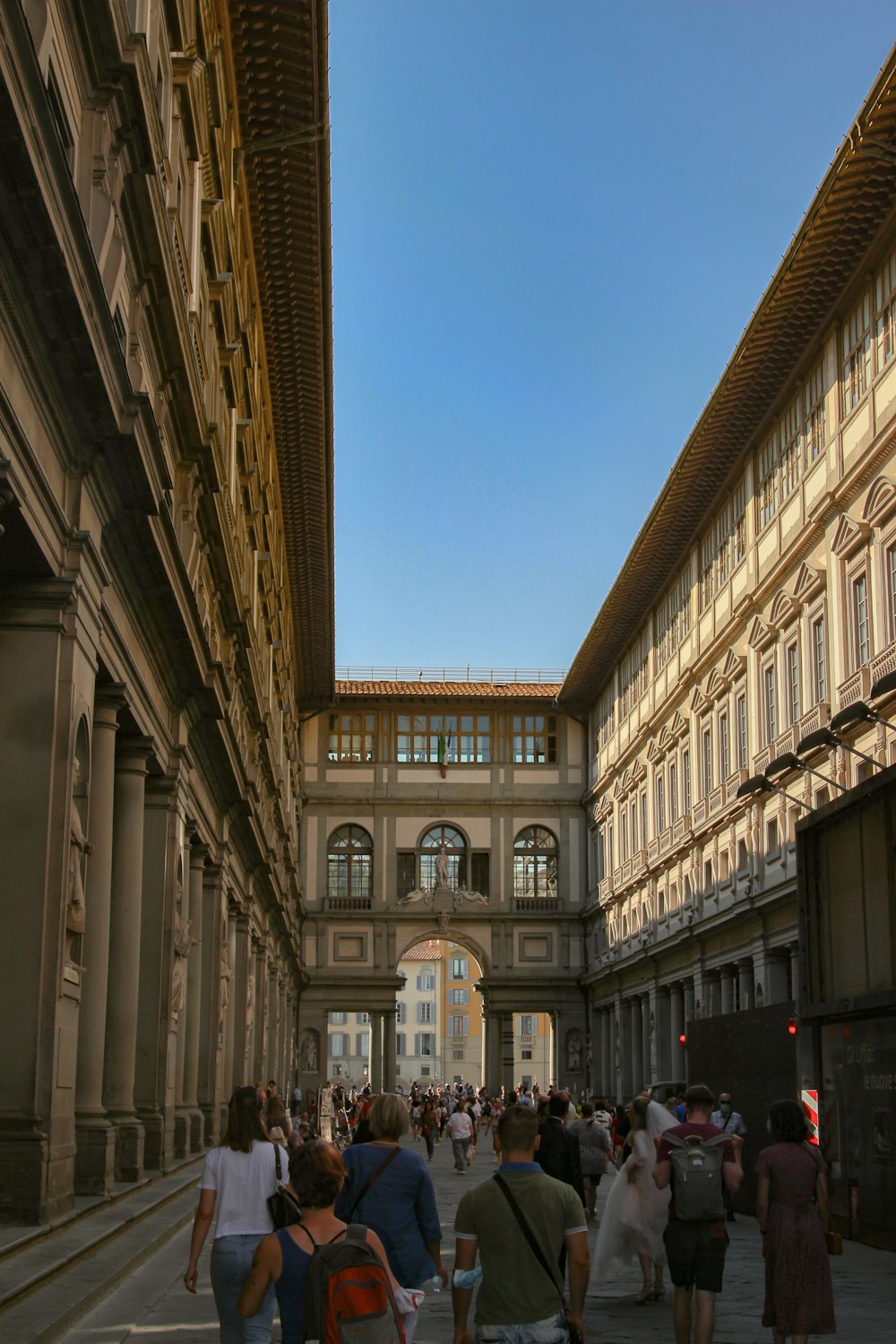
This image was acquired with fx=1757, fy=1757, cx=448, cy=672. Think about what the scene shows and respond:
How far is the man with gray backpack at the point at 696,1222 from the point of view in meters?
10.9

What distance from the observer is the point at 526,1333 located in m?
6.68

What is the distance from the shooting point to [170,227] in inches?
808

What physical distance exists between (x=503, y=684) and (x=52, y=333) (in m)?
60.6

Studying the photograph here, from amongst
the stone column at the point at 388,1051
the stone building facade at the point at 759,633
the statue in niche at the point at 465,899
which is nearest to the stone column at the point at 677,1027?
the stone building facade at the point at 759,633

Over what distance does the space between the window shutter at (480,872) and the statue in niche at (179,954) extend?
44.9m

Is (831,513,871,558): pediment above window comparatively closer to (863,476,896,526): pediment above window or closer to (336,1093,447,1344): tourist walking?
(863,476,896,526): pediment above window

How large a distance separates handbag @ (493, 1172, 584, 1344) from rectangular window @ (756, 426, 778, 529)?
35.2 metres

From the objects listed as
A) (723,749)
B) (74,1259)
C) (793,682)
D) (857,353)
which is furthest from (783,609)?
(74,1259)

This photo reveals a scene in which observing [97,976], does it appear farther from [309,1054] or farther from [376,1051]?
[309,1054]

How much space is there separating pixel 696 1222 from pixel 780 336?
96.8ft

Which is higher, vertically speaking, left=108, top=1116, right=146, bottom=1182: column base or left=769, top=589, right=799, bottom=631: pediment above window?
left=769, top=589, right=799, bottom=631: pediment above window

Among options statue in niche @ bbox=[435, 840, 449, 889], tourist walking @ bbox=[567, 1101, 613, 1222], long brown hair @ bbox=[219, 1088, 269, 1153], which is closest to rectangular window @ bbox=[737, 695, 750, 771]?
tourist walking @ bbox=[567, 1101, 613, 1222]

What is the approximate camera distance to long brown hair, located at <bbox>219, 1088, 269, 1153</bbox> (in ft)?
28.8

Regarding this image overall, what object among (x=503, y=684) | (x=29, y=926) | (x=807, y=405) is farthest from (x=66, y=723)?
(x=503, y=684)
